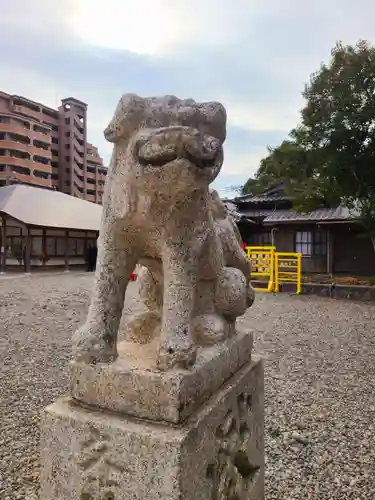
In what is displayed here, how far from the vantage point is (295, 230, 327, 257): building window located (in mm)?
12469


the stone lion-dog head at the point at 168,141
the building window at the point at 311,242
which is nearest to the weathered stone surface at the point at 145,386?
the stone lion-dog head at the point at 168,141

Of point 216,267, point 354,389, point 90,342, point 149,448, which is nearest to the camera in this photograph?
point 149,448

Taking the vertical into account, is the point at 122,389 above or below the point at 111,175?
below

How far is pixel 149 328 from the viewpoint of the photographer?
4.48 feet

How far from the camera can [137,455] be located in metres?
0.99

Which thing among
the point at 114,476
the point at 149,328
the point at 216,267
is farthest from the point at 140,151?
the point at 114,476

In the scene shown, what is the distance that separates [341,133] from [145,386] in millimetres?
7800

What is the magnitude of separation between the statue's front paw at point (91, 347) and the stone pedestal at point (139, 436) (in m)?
0.03

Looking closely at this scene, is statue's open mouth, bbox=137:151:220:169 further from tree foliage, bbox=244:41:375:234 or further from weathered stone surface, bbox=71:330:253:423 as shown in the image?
tree foliage, bbox=244:41:375:234

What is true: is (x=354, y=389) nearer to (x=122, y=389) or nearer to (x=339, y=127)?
(x=122, y=389)

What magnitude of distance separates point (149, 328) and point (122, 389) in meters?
0.34

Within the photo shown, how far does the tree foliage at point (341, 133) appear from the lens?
7.53 m

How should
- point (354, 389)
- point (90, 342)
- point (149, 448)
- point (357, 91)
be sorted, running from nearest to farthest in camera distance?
point (149, 448), point (90, 342), point (354, 389), point (357, 91)

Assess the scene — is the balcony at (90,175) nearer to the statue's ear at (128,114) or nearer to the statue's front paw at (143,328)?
the statue's front paw at (143,328)
